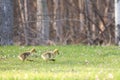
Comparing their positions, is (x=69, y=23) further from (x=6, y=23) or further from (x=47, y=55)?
(x=47, y=55)

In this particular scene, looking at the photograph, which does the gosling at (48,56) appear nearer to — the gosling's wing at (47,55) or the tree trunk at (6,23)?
the gosling's wing at (47,55)

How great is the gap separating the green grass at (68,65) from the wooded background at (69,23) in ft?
24.6

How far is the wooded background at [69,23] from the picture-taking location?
27.9m

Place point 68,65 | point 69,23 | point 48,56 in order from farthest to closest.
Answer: point 69,23 < point 48,56 < point 68,65

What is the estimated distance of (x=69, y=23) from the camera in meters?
33.3

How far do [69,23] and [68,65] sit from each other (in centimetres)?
1939

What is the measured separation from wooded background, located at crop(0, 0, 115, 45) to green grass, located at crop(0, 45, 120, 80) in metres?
7.49

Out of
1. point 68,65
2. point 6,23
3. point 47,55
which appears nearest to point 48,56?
point 47,55

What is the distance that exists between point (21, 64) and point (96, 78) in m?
4.49

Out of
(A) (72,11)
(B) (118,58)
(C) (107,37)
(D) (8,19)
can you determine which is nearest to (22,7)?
(A) (72,11)

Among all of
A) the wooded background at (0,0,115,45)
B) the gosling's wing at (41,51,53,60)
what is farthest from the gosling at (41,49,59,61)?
the wooded background at (0,0,115,45)

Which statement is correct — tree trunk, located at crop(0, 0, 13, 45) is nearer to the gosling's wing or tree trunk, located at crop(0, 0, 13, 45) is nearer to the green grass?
the green grass

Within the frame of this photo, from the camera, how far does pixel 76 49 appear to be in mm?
18375

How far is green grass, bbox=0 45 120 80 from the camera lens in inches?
419
